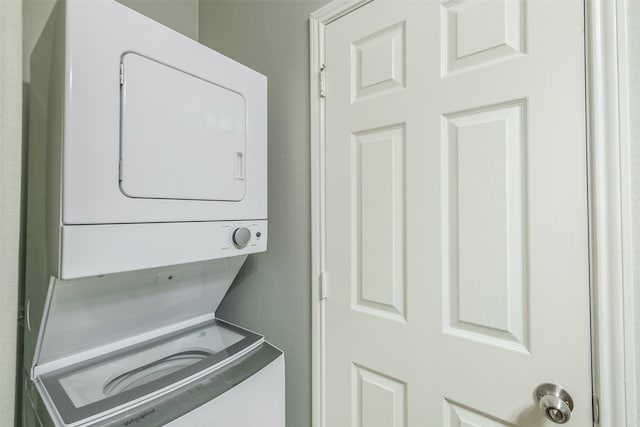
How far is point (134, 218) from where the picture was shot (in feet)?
3.07

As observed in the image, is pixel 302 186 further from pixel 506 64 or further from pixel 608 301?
pixel 608 301

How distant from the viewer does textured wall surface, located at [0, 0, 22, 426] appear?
1.94 ft

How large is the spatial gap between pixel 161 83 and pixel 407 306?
124cm

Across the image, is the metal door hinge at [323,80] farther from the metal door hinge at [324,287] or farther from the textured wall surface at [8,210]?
the textured wall surface at [8,210]

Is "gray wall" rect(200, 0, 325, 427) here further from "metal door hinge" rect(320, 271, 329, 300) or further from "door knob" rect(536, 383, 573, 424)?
"door knob" rect(536, 383, 573, 424)

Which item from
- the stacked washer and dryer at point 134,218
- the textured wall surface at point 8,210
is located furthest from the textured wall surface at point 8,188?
the stacked washer and dryer at point 134,218

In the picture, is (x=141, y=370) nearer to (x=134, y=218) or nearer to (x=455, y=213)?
(x=134, y=218)

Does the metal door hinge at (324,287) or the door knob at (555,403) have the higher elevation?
the metal door hinge at (324,287)

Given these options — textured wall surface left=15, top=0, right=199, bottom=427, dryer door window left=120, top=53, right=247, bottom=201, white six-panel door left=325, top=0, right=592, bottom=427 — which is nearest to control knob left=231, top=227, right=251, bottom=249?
dryer door window left=120, top=53, right=247, bottom=201

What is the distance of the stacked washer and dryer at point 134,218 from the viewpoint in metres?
0.85

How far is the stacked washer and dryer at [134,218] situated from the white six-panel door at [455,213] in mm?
415

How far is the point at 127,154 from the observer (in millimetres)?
925

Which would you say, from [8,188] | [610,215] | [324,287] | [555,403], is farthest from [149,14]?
[555,403]

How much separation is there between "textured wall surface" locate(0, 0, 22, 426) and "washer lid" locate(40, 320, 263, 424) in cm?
35
